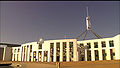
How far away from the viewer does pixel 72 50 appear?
48.5 metres

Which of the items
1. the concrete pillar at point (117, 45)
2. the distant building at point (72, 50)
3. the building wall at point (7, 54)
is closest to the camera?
the concrete pillar at point (117, 45)

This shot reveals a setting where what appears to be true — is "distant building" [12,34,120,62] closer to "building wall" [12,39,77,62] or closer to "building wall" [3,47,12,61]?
"building wall" [12,39,77,62]

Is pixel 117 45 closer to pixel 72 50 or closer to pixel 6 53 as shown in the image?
pixel 72 50

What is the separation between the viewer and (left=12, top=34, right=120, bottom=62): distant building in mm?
47688

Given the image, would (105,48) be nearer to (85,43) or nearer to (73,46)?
(85,43)

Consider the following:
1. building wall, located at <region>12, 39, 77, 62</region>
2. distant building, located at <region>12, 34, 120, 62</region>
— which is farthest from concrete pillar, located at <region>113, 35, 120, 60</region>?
building wall, located at <region>12, 39, 77, 62</region>

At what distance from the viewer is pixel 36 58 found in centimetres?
5641

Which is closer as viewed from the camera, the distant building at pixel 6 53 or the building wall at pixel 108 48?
the building wall at pixel 108 48

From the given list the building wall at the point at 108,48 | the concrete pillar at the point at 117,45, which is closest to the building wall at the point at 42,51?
the building wall at the point at 108,48

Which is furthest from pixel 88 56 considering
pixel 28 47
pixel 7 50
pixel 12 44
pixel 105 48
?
pixel 12 44

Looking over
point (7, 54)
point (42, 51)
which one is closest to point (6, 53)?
point (7, 54)

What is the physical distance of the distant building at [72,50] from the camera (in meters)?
47.7

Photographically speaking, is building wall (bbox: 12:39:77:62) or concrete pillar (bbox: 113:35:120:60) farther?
building wall (bbox: 12:39:77:62)

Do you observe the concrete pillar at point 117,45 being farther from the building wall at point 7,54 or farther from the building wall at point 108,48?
the building wall at point 7,54
